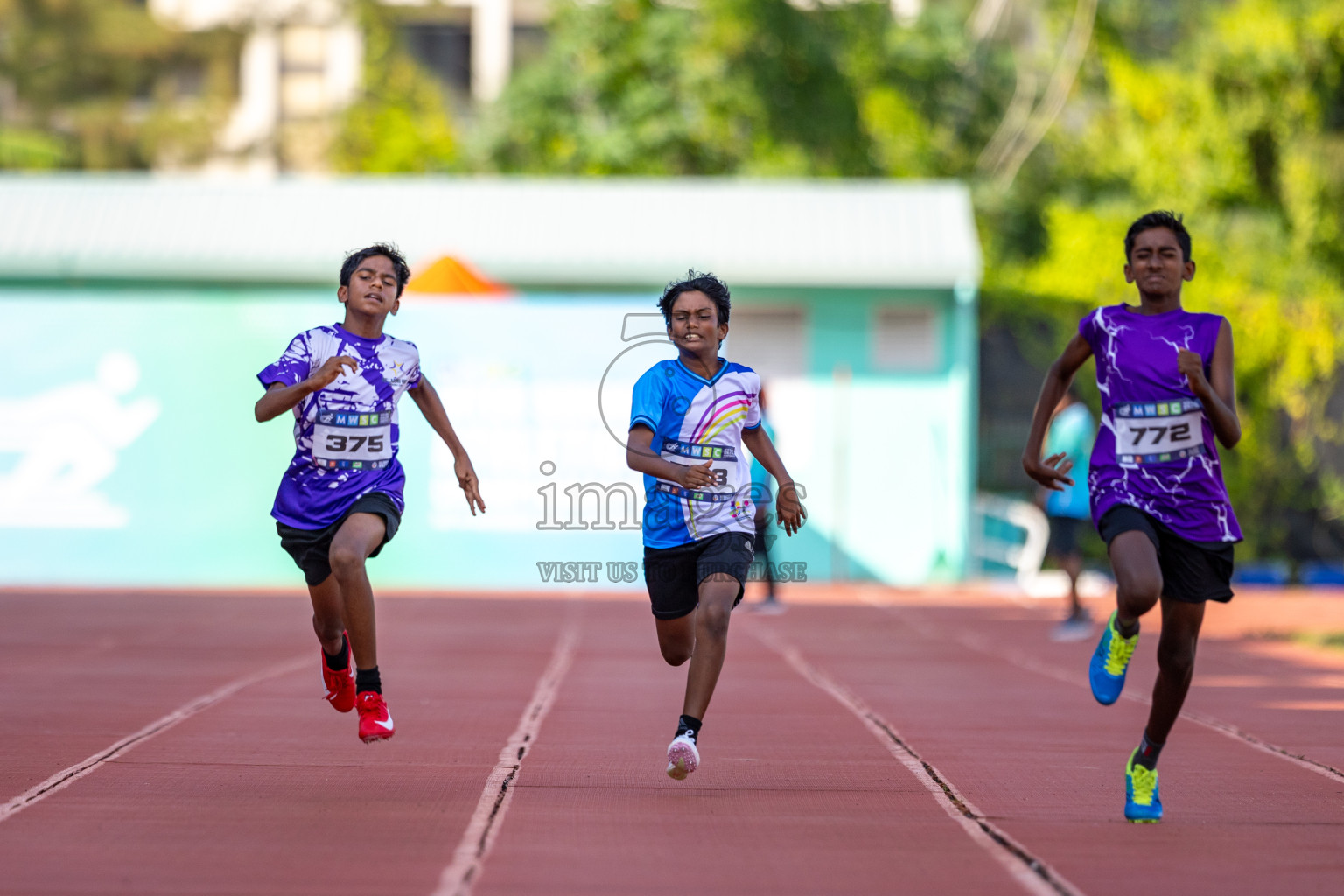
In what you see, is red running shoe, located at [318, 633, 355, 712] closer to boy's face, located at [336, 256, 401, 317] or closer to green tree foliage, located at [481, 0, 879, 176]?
boy's face, located at [336, 256, 401, 317]

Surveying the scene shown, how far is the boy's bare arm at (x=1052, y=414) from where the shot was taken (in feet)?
19.8

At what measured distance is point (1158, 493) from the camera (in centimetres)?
573

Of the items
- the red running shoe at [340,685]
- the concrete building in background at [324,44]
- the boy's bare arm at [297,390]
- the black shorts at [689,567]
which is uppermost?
the concrete building in background at [324,44]

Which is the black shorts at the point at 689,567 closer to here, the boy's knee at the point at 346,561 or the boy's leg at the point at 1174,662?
the boy's knee at the point at 346,561

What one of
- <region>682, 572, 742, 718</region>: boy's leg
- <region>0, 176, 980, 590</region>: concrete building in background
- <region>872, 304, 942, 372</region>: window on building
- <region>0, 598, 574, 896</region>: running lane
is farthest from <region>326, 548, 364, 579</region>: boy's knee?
<region>872, 304, 942, 372</region>: window on building

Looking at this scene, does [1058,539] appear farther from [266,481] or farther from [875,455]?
[266,481]

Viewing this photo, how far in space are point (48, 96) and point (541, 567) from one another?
3268cm

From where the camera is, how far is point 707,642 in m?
6.05

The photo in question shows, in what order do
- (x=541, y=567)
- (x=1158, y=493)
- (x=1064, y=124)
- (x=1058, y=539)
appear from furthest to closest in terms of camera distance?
(x=1064, y=124)
(x=541, y=567)
(x=1058, y=539)
(x=1158, y=493)

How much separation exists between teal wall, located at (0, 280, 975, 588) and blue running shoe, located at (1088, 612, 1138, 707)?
1199cm

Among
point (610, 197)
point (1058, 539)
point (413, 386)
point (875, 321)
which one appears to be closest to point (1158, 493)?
point (413, 386)

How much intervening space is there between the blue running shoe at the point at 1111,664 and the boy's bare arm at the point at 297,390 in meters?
2.90

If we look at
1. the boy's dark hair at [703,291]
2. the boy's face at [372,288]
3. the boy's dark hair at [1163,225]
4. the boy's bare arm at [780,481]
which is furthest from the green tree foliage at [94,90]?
the boy's dark hair at [1163,225]

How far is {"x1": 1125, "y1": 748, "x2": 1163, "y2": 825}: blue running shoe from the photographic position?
18.5ft
